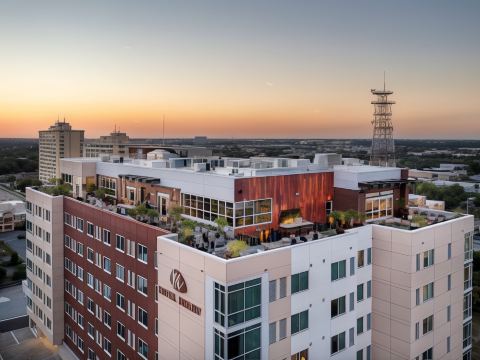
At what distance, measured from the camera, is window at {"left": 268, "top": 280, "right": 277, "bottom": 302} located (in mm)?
23422

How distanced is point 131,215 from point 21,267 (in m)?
74.0

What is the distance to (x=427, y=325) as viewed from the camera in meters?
29.6

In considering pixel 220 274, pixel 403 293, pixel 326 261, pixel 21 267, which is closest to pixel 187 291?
pixel 220 274

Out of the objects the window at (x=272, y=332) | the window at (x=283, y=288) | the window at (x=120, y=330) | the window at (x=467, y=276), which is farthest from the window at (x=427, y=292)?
the window at (x=120, y=330)

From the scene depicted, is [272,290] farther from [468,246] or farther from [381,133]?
[381,133]

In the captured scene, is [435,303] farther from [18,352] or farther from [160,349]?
[18,352]

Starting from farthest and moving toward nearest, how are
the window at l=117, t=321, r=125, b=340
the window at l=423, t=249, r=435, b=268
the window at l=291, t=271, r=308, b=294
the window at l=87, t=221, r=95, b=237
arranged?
1. the window at l=87, t=221, r=95, b=237
2. the window at l=117, t=321, r=125, b=340
3. the window at l=423, t=249, r=435, b=268
4. the window at l=291, t=271, r=308, b=294

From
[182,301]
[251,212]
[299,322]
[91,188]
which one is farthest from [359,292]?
[91,188]

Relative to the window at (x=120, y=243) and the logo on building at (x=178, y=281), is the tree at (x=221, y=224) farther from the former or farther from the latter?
the window at (x=120, y=243)

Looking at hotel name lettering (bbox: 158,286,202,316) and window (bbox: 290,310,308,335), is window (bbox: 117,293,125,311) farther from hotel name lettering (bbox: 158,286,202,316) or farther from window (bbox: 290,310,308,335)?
window (bbox: 290,310,308,335)

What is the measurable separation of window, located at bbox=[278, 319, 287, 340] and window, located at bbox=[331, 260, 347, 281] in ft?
15.3

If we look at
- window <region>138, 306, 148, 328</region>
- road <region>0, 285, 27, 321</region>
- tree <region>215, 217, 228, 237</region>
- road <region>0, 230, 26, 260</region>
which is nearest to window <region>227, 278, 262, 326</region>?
tree <region>215, 217, 228, 237</region>

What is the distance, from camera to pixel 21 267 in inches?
3659

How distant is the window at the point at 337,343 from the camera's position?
27.5 m
